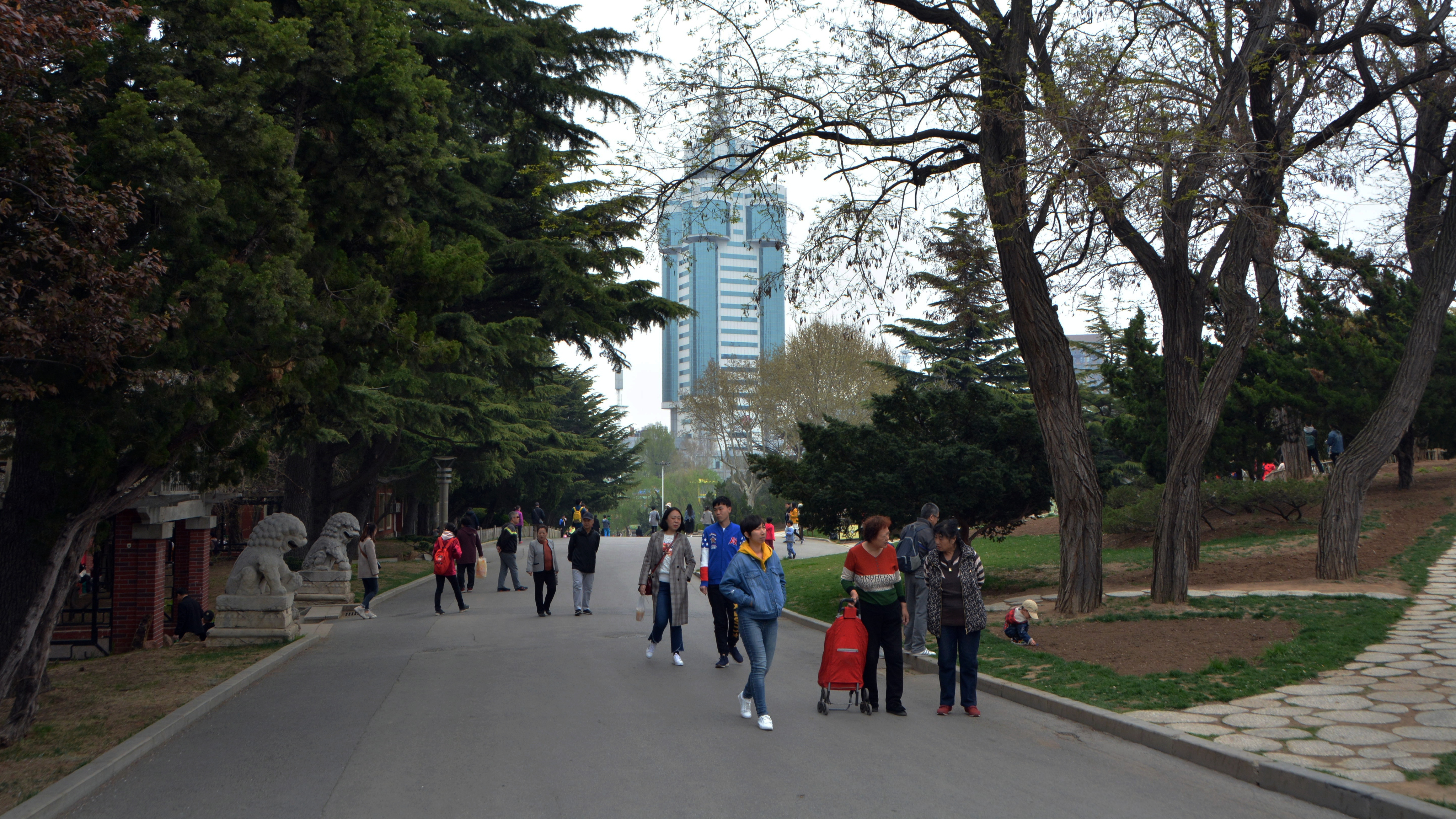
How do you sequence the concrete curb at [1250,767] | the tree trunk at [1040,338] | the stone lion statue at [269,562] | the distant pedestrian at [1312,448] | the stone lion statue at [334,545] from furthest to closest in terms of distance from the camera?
the distant pedestrian at [1312,448] → the stone lion statue at [334,545] → the stone lion statue at [269,562] → the tree trunk at [1040,338] → the concrete curb at [1250,767]

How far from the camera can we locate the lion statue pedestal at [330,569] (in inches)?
699

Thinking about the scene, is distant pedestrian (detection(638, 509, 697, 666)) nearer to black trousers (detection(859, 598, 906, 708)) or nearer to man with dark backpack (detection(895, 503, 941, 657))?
man with dark backpack (detection(895, 503, 941, 657))

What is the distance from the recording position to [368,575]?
17250mm

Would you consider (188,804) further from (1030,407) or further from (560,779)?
(1030,407)

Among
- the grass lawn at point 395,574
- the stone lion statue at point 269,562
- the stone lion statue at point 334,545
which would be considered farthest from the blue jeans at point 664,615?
the grass lawn at point 395,574

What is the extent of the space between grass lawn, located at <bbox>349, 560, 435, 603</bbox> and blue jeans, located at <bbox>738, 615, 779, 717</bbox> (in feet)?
40.2

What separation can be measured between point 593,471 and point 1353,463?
2050 inches

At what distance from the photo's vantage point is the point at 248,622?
13.7m

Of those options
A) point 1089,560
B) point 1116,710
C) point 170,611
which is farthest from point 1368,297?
point 170,611

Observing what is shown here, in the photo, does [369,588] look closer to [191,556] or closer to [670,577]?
[191,556]

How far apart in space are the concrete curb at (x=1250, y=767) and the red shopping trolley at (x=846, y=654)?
1.70m

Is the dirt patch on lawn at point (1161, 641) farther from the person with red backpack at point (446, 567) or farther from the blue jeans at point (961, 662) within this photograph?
the person with red backpack at point (446, 567)

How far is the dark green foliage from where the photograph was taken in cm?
1698

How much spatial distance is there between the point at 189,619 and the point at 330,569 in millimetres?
4712
